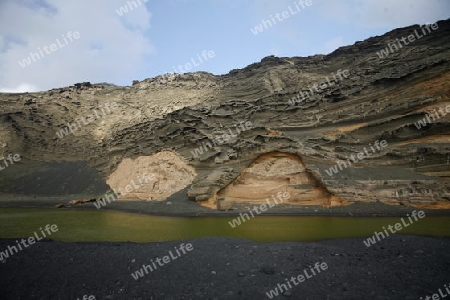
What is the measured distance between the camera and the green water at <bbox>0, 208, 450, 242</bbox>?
13304 millimetres

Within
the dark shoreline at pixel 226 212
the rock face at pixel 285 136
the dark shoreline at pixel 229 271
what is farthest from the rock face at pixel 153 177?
the dark shoreline at pixel 229 271

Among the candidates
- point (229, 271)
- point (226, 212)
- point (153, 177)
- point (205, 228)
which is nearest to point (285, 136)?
point (226, 212)

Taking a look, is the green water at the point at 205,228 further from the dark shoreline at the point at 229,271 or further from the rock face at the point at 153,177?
the rock face at the point at 153,177

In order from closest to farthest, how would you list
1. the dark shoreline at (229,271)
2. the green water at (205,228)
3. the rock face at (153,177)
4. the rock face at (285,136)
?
the dark shoreline at (229,271) → the green water at (205,228) → the rock face at (285,136) → the rock face at (153,177)

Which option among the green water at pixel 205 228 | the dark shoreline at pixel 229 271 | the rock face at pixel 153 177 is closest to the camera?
the dark shoreline at pixel 229 271

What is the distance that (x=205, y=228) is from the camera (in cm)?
1565

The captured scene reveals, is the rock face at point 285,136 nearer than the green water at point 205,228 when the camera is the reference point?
No

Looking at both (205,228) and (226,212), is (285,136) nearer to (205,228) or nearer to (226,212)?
(226,212)

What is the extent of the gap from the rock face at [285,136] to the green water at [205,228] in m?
3.07

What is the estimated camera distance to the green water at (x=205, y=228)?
1330cm

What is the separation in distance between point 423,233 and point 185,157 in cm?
2108

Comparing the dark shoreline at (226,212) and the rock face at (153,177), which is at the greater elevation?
the rock face at (153,177)

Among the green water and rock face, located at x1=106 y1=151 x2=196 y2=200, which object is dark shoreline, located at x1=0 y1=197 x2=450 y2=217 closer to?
the green water

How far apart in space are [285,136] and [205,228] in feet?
39.2
